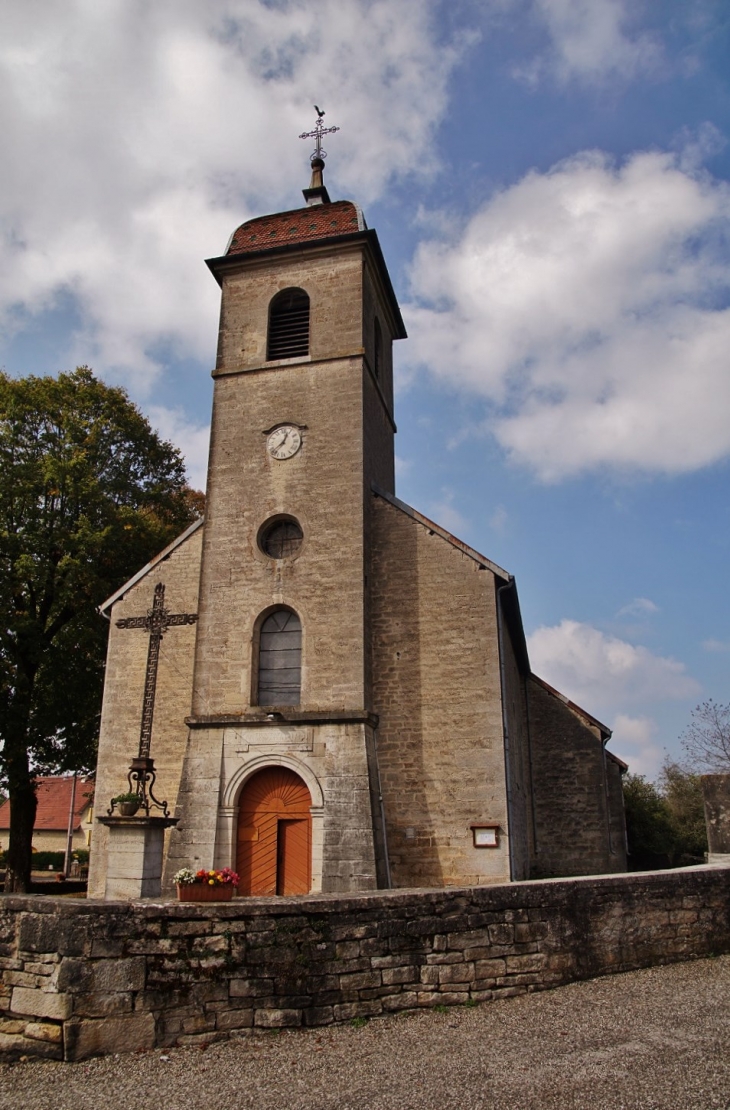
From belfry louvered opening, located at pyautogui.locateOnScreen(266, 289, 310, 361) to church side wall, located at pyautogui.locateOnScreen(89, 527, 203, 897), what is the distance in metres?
4.14

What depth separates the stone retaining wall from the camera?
18.5 feet

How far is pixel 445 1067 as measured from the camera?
5.19 m

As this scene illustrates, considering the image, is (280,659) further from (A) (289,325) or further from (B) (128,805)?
(A) (289,325)

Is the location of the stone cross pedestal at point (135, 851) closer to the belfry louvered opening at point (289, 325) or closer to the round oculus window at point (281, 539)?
the round oculus window at point (281, 539)

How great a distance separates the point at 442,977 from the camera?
21.0ft

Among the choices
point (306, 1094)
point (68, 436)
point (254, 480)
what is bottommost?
point (306, 1094)

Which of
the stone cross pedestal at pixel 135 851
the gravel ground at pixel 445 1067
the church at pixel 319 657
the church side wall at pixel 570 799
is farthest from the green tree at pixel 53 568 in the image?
the gravel ground at pixel 445 1067

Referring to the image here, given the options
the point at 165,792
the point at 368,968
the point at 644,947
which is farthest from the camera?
the point at 165,792

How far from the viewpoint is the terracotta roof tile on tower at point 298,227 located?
55.0 feet

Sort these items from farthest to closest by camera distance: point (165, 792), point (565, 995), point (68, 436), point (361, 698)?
point (68, 436) → point (165, 792) → point (361, 698) → point (565, 995)

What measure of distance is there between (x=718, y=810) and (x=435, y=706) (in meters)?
4.78

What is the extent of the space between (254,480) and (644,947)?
34.0ft

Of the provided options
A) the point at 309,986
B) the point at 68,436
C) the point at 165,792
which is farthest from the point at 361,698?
the point at 68,436

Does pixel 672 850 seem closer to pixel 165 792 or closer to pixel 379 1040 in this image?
pixel 165 792
